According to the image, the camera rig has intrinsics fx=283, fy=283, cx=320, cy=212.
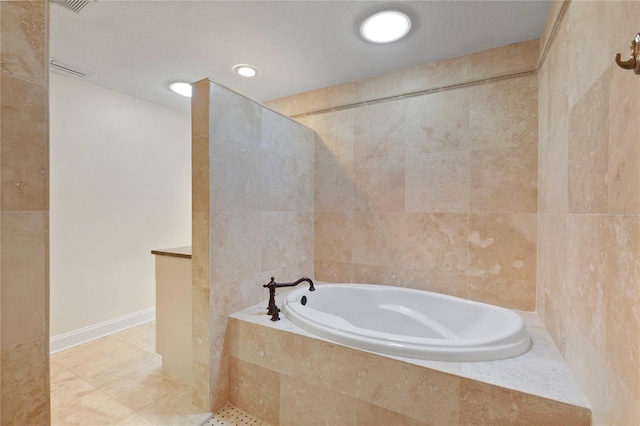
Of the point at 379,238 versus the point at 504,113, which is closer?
the point at 504,113

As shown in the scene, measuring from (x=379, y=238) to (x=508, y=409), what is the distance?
1466mm

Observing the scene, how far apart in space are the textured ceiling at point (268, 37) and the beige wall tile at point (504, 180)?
0.77m

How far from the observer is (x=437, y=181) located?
2.20 m

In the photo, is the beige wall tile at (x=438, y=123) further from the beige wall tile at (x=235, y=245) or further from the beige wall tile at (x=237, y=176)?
the beige wall tile at (x=235, y=245)

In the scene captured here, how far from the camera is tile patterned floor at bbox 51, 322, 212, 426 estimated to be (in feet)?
5.54

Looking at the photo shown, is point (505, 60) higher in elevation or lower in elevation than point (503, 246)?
higher

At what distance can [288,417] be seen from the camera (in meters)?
1.59

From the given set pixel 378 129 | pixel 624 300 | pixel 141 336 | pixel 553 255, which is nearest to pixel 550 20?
pixel 378 129

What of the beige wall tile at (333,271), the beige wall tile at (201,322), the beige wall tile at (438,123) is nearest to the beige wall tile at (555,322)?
the beige wall tile at (438,123)

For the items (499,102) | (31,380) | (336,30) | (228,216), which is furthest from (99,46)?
(499,102)

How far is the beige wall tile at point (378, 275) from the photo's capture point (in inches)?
93.7

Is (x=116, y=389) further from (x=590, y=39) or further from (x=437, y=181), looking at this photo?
(x=590, y=39)

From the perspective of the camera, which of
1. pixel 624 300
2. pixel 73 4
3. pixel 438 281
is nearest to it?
pixel 624 300

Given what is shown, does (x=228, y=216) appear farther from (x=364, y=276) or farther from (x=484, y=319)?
(x=484, y=319)
